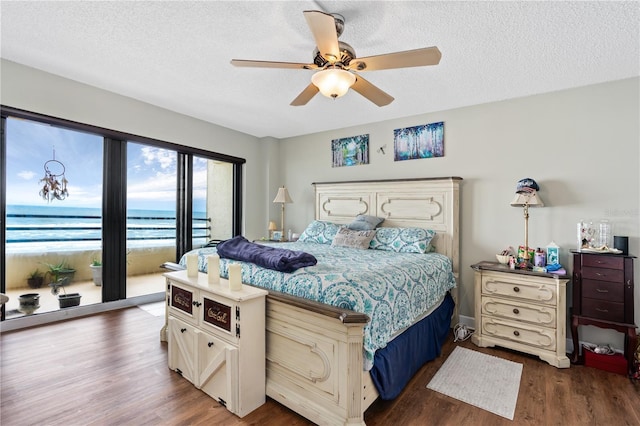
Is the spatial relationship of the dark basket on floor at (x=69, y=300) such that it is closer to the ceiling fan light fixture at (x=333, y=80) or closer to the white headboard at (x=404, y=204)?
the white headboard at (x=404, y=204)

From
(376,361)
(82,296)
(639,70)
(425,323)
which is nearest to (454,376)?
(425,323)

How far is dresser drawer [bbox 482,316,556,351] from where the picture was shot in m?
2.63

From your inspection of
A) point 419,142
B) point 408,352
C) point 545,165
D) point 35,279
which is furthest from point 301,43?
point 35,279

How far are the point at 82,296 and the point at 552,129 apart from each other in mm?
5424

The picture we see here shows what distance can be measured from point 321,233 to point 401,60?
2474 mm

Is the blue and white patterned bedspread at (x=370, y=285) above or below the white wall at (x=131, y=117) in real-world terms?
below

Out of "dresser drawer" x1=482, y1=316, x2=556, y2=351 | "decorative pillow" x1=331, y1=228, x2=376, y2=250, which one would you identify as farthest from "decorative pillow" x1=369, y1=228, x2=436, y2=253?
"dresser drawer" x1=482, y1=316, x2=556, y2=351

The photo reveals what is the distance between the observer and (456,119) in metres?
3.59

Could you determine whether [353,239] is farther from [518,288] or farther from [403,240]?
[518,288]

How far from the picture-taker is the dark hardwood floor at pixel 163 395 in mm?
1855

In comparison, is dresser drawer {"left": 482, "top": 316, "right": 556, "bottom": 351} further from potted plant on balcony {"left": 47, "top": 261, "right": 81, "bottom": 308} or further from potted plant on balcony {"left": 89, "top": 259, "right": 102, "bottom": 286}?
potted plant on balcony {"left": 47, "top": 261, "right": 81, "bottom": 308}

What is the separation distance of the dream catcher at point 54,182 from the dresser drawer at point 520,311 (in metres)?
4.62

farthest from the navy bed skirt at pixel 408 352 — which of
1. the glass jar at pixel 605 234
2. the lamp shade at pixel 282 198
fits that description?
the lamp shade at pixel 282 198

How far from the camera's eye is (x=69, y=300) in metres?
3.43
